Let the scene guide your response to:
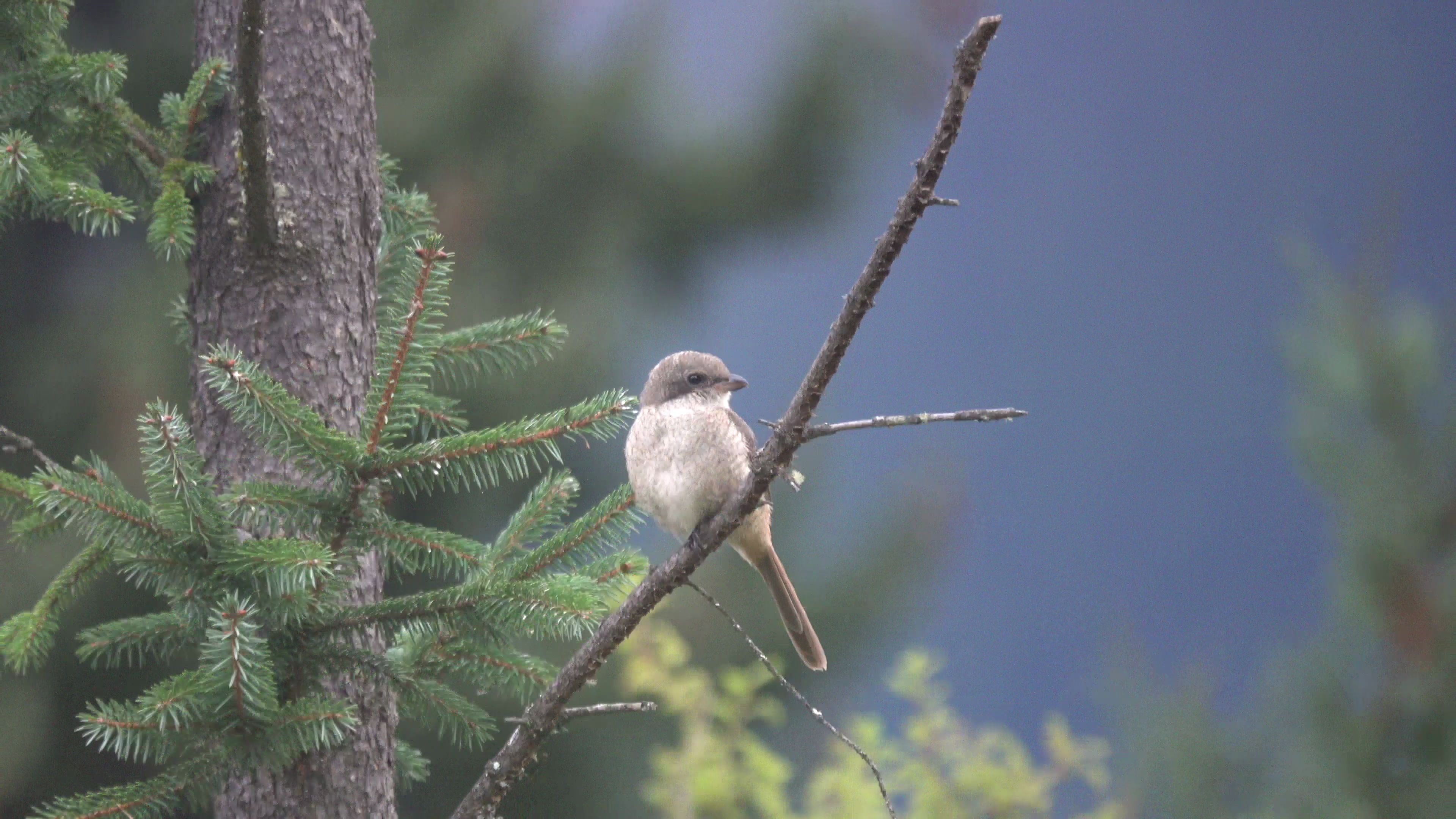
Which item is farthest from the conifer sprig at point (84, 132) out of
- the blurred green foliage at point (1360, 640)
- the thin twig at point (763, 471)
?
the blurred green foliage at point (1360, 640)

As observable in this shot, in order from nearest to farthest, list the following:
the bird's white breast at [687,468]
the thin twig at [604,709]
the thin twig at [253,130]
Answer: the thin twig at [604,709]
the thin twig at [253,130]
the bird's white breast at [687,468]

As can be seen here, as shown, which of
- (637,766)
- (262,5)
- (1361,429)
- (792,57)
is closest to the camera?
(262,5)

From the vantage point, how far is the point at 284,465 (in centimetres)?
198

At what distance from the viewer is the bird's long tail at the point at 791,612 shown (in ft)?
8.73

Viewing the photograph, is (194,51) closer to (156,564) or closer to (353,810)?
(156,564)

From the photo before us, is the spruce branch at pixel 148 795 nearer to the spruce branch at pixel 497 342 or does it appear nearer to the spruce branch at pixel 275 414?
the spruce branch at pixel 275 414

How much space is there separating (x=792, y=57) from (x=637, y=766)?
288 cm

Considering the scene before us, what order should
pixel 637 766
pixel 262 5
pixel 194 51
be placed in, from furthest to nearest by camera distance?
pixel 637 766 < pixel 194 51 < pixel 262 5

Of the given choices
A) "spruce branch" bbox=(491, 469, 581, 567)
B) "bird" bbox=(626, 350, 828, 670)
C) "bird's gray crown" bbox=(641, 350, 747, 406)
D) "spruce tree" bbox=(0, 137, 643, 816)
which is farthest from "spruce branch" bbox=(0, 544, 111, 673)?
"bird's gray crown" bbox=(641, 350, 747, 406)

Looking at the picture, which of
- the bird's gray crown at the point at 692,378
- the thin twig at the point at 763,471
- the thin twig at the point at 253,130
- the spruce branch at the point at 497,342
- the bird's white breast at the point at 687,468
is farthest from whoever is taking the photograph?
the bird's gray crown at the point at 692,378

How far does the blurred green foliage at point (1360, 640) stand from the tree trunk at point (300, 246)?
7.68ft

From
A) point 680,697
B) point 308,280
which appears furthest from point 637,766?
point 308,280

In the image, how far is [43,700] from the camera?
12.4ft

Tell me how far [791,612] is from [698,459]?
1.74 ft
